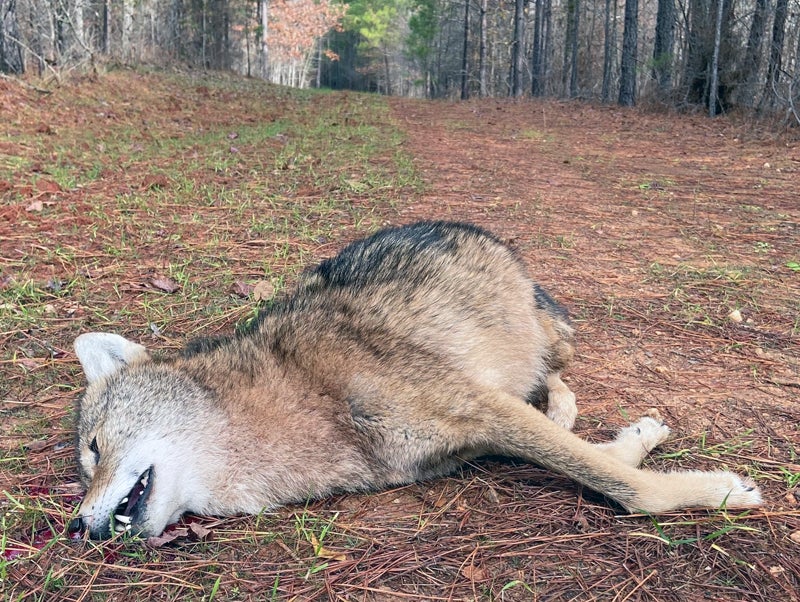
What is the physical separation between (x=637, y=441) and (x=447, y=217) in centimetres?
403

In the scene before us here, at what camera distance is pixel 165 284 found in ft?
14.1

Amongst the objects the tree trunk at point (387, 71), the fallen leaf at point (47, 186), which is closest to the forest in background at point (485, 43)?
the tree trunk at point (387, 71)

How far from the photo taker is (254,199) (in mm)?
6660

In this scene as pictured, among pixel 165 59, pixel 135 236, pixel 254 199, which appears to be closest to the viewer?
pixel 135 236

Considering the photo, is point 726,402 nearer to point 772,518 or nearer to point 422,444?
point 772,518

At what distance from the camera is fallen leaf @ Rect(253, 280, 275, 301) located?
13.7ft

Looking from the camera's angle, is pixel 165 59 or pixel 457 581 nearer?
pixel 457 581

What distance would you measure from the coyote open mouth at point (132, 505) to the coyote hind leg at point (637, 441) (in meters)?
1.84

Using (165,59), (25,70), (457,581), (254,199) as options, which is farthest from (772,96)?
(165,59)

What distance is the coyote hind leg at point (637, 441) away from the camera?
255 centimetres

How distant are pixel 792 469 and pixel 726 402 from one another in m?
0.57

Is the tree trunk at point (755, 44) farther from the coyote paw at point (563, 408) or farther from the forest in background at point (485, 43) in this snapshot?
the coyote paw at point (563, 408)

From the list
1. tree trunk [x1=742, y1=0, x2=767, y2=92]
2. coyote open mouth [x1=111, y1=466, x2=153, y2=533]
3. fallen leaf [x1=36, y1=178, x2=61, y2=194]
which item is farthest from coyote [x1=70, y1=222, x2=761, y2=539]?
tree trunk [x1=742, y1=0, x2=767, y2=92]

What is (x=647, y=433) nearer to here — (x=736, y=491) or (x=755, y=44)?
(x=736, y=491)
